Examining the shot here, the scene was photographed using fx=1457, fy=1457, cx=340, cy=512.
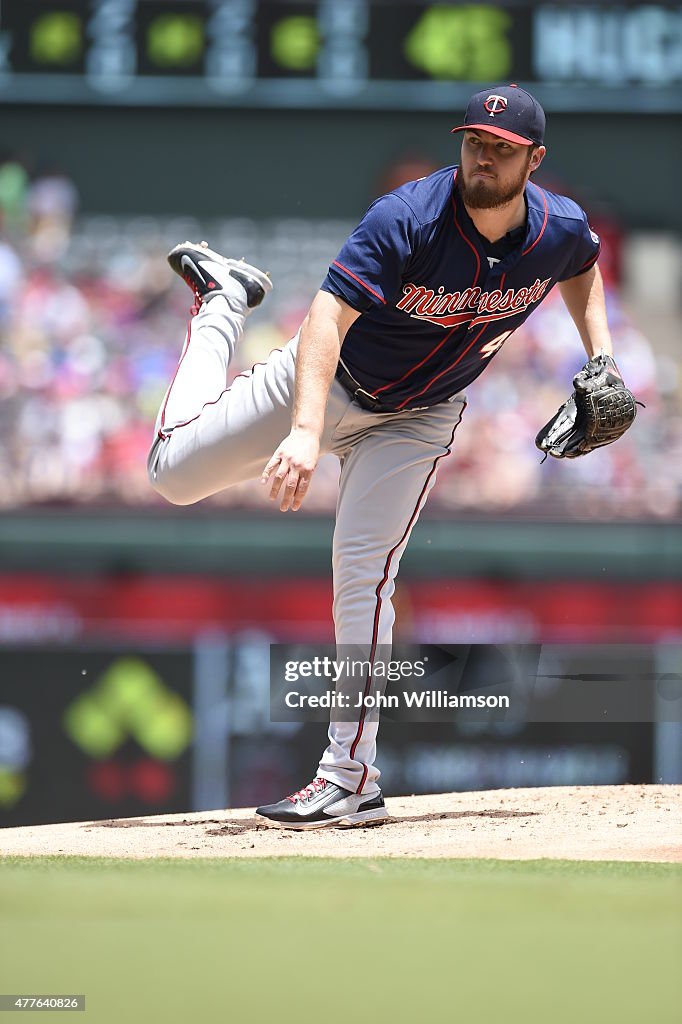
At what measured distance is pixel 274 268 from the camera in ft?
29.7

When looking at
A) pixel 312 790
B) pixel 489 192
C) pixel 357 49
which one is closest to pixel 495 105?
pixel 489 192

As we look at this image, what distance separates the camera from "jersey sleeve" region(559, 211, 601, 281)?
10.6 ft

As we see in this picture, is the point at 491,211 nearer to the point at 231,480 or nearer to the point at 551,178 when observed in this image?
the point at 231,480

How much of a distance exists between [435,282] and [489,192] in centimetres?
21

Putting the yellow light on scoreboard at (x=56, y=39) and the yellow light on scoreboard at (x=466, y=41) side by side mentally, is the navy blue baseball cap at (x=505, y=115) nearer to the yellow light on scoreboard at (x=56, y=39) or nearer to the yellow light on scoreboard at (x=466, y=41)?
the yellow light on scoreboard at (x=466, y=41)

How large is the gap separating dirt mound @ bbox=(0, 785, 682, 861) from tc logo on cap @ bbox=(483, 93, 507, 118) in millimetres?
1472

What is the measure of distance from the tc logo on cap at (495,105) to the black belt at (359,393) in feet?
2.09

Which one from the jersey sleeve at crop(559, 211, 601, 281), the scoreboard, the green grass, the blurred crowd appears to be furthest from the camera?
the scoreboard

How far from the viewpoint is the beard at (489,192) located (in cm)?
291

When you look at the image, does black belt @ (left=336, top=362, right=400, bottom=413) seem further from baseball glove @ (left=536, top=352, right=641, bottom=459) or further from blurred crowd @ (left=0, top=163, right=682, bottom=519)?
blurred crowd @ (left=0, top=163, right=682, bottom=519)

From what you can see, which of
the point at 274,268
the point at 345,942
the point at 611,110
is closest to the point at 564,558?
the point at 274,268

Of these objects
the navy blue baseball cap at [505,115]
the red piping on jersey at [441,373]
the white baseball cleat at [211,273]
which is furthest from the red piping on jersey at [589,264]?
the white baseball cleat at [211,273]

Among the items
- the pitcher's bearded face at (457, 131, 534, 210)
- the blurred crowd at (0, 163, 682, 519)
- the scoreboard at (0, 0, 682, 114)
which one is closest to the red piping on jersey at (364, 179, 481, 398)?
the pitcher's bearded face at (457, 131, 534, 210)

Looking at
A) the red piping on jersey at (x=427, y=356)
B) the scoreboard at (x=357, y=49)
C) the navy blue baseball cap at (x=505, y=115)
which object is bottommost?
the red piping on jersey at (x=427, y=356)
